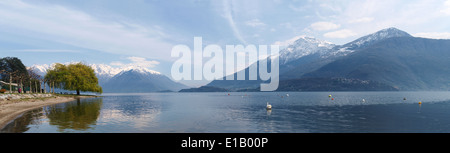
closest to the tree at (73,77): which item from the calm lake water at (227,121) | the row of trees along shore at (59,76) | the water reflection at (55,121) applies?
the row of trees along shore at (59,76)

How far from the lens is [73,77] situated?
12800 centimetres

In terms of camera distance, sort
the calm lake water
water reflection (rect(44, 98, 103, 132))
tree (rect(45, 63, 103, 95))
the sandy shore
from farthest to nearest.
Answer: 1. tree (rect(45, 63, 103, 95))
2. the sandy shore
3. water reflection (rect(44, 98, 103, 132))
4. the calm lake water

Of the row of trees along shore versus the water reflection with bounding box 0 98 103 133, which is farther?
the row of trees along shore

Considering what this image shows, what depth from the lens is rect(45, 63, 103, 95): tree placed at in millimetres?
126250

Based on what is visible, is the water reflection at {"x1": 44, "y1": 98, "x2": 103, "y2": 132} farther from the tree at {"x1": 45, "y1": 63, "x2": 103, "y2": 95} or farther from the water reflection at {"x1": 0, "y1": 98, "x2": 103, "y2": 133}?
the tree at {"x1": 45, "y1": 63, "x2": 103, "y2": 95}

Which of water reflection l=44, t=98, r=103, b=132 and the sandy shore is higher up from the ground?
the sandy shore

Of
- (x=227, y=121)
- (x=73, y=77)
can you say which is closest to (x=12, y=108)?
(x=227, y=121)

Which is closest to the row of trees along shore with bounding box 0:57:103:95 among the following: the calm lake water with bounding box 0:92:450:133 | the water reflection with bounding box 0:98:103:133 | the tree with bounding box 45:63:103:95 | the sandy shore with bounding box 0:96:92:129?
the tree with bounding box 45:63:103:95

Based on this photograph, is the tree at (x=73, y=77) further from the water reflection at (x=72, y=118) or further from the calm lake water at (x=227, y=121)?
the water reflection at (x=72, y=118)

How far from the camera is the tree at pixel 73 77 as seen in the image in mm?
126250
